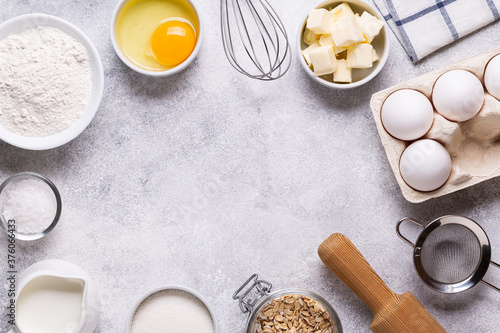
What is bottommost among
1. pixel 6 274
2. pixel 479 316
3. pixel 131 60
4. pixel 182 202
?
pixel 479 316

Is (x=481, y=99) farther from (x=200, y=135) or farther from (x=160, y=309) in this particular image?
(x=160, y=309)

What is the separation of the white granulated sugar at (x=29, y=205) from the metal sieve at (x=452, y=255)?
86 centimetres

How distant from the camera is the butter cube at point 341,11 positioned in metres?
1.31

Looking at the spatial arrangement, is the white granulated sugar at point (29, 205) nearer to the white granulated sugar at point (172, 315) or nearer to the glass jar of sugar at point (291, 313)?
the white granulated sugar at point (172, 315)

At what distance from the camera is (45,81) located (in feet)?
4.18

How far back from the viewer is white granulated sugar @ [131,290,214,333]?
1.28 metres

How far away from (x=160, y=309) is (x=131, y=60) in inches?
24.8

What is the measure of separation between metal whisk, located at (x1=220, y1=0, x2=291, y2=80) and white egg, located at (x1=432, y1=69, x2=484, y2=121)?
389mm

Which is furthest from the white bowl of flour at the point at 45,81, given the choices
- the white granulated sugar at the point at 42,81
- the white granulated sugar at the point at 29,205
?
the white granulated sugar at the point at 29,205

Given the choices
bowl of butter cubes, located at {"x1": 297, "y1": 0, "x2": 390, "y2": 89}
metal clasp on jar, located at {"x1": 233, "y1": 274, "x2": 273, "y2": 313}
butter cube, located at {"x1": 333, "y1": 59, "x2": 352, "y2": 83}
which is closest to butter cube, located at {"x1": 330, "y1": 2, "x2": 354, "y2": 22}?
bowl of butter cubes, located at {"x1": 297, "y1": 0, "x2": 390, "y2": 89}

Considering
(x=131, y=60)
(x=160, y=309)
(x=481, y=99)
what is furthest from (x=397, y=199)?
(x=131, y=60)

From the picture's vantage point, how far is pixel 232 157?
1.39 m

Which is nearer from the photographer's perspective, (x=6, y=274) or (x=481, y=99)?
(x=481, y=99)

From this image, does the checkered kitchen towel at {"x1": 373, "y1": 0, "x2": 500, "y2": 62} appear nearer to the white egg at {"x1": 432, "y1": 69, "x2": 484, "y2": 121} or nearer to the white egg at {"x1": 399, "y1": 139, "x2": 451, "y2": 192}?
the white egg at {"x1": 432, "y1": 69, "x2": 484, "y2": 121}
